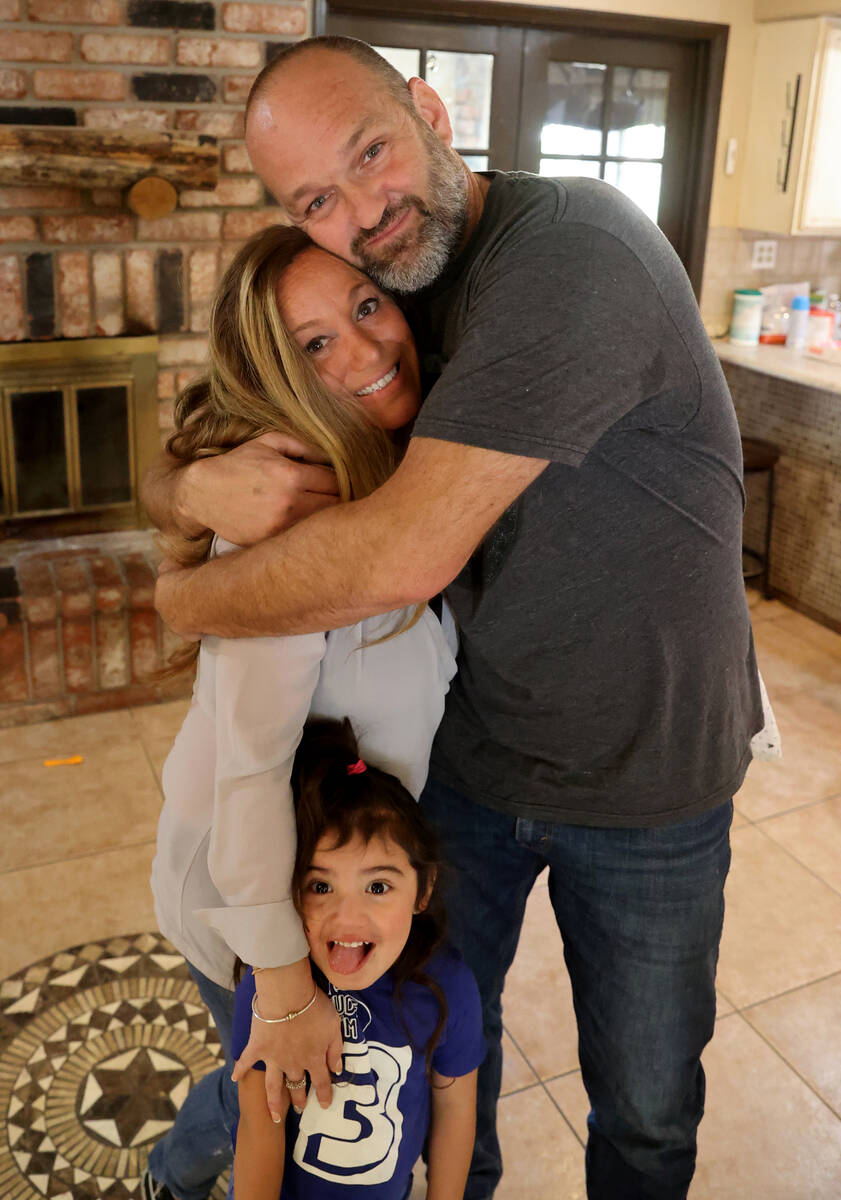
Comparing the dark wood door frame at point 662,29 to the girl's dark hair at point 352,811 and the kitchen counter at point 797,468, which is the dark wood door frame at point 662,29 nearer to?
the kitchen counter at point 797,468

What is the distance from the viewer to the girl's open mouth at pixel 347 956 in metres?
1.11

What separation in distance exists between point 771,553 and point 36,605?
2.53m

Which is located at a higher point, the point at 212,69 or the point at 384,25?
the point at 384,25

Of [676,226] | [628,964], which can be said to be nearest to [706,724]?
[628,964]

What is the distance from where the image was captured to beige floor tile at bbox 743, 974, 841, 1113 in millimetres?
1846

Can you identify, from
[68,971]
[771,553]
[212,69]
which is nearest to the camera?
[68,971]

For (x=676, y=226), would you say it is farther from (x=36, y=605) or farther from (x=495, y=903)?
(x=495, y=903)

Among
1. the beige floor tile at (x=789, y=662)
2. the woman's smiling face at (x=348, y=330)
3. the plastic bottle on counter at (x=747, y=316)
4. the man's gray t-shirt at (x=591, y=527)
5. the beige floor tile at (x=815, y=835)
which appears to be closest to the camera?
the man's gray t-shirt at (x=591, y=527)

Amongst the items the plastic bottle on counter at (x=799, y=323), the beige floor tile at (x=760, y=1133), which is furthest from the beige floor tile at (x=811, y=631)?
the beige floor tile at (x=760, y=1133)

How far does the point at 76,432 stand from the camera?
302 centimetres

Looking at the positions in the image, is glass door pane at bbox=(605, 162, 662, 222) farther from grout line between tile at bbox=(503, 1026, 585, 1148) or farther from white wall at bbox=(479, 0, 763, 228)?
grout line between tile at bbox=(503, 1026, 585, 1148)

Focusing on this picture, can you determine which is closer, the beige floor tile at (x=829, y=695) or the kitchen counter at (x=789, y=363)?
the beige floor tile at (x=829, y=695)

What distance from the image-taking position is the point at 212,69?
2.80m

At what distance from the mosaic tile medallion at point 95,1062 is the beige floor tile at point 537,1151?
45 centimetres
